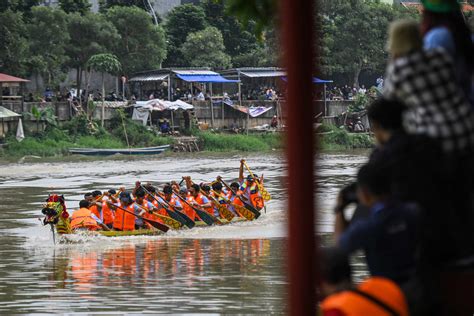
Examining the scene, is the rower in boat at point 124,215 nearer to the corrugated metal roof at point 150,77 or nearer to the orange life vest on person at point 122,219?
the orange life vest on person at point 122,219

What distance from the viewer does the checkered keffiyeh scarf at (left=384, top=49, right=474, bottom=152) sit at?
430 centimetres

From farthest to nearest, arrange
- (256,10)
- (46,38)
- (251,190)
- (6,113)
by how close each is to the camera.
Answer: (46,38), (6,113), (251,190), (256,10)

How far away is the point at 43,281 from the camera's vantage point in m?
19.8

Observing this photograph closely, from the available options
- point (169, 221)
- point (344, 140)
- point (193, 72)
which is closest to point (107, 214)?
point (169, 221)

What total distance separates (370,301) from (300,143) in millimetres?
791

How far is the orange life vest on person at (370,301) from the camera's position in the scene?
395cm

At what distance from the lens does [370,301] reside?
401 centimetres

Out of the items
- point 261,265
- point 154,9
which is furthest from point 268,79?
point 261,265

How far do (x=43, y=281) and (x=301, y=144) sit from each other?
1679 centimetres

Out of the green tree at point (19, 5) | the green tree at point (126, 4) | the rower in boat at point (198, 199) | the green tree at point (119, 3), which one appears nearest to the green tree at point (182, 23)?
the green tree at point (126, 4)

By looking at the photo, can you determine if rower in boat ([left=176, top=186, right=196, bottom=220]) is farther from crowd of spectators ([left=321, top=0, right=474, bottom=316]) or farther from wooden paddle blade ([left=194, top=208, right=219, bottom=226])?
crowd of spectators ([left=321, top=0, right=474, bottom=316])

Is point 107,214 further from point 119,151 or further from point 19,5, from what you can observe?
point 19,5

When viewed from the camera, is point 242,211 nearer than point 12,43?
Yes

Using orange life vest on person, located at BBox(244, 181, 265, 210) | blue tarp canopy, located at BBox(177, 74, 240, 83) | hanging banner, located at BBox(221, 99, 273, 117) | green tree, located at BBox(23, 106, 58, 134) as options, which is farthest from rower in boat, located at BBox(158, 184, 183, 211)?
hanging banner, located at BBox(221, 99, 273, 117)
